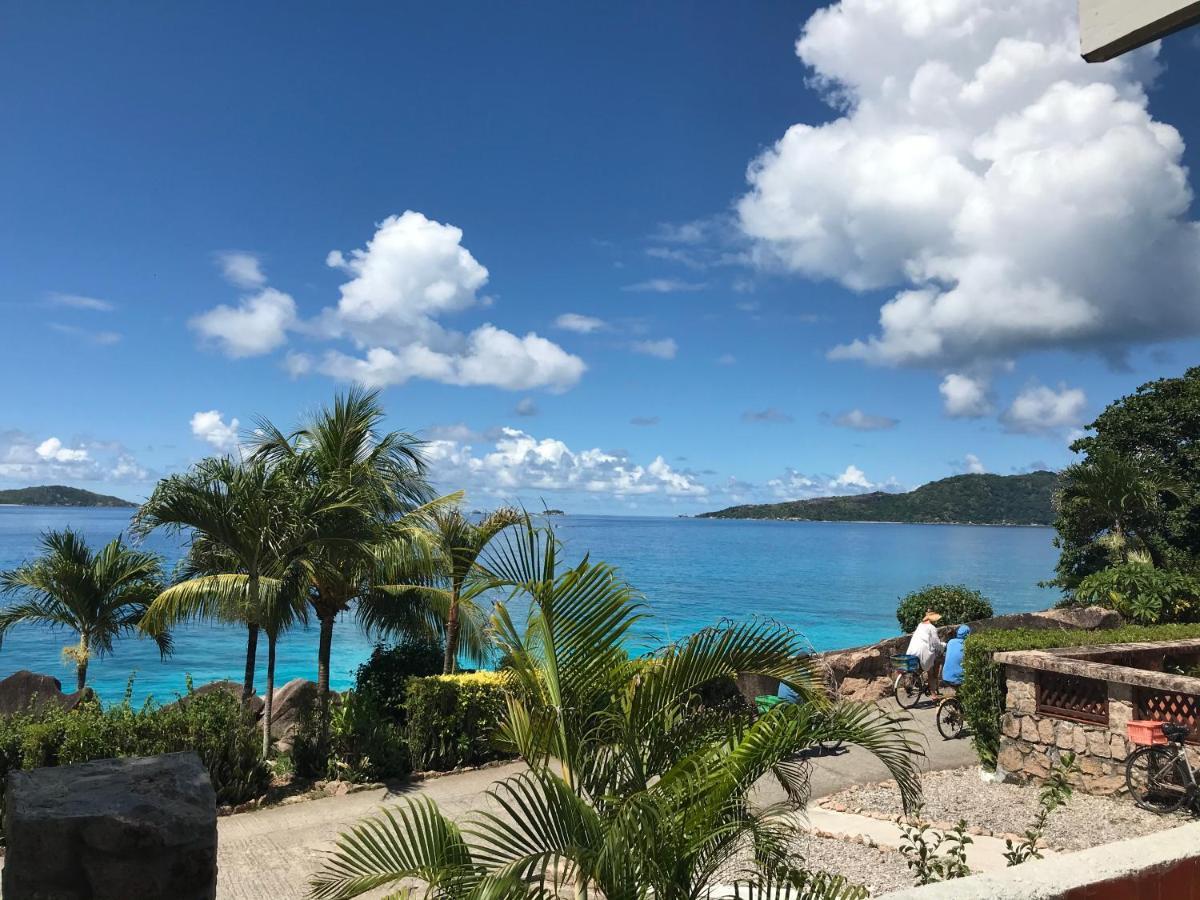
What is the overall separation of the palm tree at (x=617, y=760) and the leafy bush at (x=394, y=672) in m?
7.55

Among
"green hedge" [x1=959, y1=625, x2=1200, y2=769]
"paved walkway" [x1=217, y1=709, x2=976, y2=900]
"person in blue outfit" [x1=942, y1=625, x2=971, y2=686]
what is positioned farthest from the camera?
"person in blue outfit" [x1=942, y1=625, x2=971, y2=686]

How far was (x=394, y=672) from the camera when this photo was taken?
12469 millimetres

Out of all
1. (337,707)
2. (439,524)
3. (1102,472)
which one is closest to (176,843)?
(337,707)

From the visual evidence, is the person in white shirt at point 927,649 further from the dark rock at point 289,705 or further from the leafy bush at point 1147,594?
the dark rock at point 289,705

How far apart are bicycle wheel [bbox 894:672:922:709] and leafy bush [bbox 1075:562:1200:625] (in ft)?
18.4

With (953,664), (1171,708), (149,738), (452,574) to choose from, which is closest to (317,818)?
(149,738)

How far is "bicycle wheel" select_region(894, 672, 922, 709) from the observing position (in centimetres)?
1404

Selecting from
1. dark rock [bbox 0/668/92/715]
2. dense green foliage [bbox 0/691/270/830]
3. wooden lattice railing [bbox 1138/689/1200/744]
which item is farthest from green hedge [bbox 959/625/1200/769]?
dark rock [bbox 0/668/92/715]

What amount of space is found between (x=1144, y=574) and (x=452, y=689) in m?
13.9

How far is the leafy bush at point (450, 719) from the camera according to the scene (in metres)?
11.1

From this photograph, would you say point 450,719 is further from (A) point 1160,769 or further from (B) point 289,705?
(A) point 1160,769

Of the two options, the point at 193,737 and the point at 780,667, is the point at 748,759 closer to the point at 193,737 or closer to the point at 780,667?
the point at 780,667

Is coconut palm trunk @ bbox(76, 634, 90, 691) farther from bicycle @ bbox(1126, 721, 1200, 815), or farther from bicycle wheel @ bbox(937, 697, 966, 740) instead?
bicycle @ bbox(1126, 721, 1200, 815)

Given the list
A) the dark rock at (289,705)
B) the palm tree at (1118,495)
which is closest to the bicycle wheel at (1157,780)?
the dark rock at (289,705)
